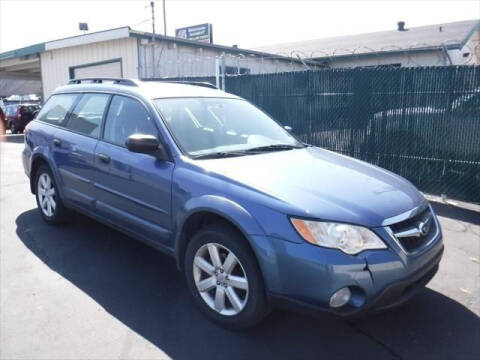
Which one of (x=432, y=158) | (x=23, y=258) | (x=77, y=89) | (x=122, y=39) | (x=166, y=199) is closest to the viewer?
(x=166, y=199)

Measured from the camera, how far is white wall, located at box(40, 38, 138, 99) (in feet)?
44.7

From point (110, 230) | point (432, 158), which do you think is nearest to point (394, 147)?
point (432, 158)

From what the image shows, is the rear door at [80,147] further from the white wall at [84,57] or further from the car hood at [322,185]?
the white wall at [84,57]

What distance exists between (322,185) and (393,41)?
75.8 ft

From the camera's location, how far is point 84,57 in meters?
15.5

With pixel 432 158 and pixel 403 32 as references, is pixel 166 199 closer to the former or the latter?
pixel 432 158

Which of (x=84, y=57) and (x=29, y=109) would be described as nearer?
(x=84, y=57)

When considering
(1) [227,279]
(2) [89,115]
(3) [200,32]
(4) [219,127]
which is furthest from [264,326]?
(3) [200,32]

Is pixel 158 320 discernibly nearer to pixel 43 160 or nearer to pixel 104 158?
pixel 104 158

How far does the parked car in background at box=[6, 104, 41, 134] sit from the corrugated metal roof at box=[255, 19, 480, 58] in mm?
13776

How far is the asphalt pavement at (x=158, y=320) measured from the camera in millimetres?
2797

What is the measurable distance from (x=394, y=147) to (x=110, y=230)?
4.61 metres

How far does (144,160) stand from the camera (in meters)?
3.56

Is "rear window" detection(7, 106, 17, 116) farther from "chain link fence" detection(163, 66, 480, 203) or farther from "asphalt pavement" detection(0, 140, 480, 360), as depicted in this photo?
"asphalt pavement" detection(0, 140, 480, 360)
